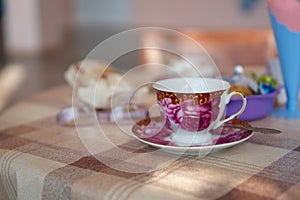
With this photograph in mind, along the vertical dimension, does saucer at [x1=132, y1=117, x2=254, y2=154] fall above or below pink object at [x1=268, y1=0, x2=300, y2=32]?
below

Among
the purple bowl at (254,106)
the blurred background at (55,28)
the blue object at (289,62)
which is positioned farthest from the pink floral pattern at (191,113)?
the blurred background at (55,28)

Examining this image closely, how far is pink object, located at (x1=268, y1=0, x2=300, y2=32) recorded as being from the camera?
92 cm

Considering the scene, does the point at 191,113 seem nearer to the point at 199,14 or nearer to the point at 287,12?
the point at 287,12

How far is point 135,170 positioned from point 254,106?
35 cm

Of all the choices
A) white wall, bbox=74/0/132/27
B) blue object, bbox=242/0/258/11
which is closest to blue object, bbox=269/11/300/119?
blue object, bbox=242/0/258/11

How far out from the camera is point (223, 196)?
600 mm

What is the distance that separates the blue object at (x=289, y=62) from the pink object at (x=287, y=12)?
0.4 inches

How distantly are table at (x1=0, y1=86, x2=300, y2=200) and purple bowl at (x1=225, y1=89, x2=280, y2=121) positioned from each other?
0.03 m

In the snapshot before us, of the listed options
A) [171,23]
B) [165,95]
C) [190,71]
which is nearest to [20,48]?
[171,23]

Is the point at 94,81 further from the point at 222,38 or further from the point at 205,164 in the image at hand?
the point at 222,38

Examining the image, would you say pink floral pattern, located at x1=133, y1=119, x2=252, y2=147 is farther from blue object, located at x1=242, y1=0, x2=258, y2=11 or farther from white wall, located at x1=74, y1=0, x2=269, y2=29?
blue object, located at x1=242, y1=0, x2=258, y2=11

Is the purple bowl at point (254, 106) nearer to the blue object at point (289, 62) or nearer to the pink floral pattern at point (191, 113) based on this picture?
the blue object at point (289, 62)

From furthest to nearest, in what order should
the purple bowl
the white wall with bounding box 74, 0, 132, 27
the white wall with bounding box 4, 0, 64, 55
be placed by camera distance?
the white wall with bounding box 74, 0, 132, 27, the white wall with bounding box 4, 0, 64, 55, the purple bowl

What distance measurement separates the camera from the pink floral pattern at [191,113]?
750mm
